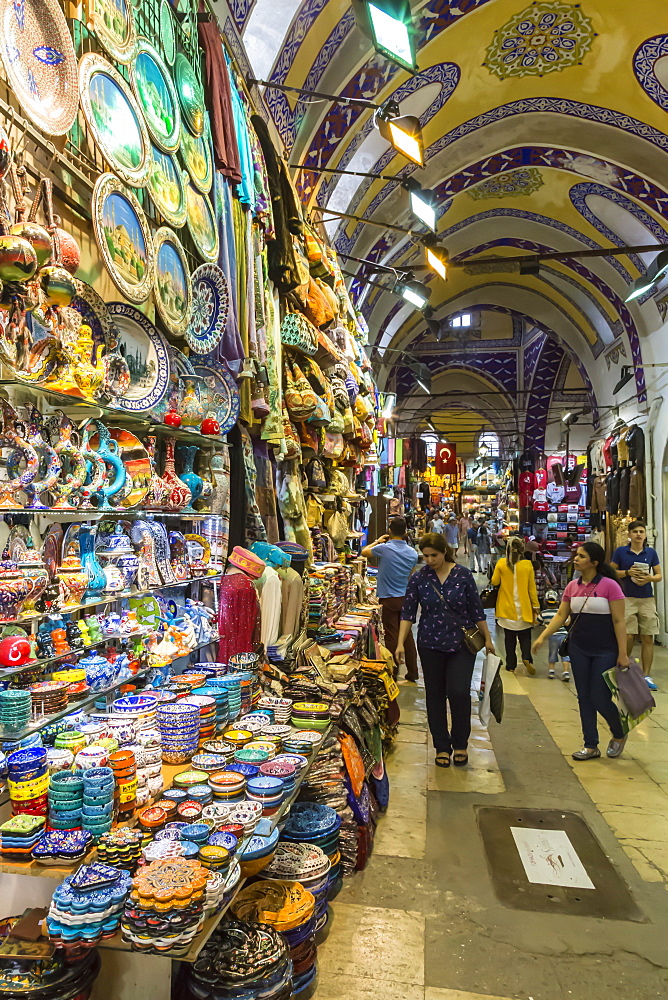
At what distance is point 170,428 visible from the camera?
8.48ft

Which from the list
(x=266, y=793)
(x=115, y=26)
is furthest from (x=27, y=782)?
(x=115, y=26)

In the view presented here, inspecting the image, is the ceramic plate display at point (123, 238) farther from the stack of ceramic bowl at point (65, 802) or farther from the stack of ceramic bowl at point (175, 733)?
the stack of ceramic bowl at point (65, 802)

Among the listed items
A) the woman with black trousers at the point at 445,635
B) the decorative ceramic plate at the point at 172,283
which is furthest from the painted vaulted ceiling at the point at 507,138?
the woman with black trousers at the point at 445,635

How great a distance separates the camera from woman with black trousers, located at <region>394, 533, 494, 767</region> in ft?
13.8

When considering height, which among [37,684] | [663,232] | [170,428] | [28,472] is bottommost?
[37,684]

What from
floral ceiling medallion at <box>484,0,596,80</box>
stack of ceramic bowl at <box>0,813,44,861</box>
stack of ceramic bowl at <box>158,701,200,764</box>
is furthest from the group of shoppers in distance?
floral ceiling medallion at <box>484,0,596,80</box>

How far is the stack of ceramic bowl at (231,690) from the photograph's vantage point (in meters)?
2.52

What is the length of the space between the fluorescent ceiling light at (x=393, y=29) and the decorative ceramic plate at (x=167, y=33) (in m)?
1.01

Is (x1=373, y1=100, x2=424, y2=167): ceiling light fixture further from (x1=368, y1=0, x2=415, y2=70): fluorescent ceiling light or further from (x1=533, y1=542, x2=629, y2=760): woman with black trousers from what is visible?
(x1=533, y1=542, x2=629, y2=760): woman with black trousers

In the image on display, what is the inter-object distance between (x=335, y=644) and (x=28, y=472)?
2.53 meters

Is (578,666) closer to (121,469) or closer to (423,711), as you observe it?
(423,711)

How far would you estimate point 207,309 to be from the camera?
10.0 feet

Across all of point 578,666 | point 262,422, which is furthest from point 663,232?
point 262,422

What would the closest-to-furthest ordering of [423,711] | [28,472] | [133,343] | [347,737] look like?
[28,472]
[133,343]
[347,737]
[423,711]
